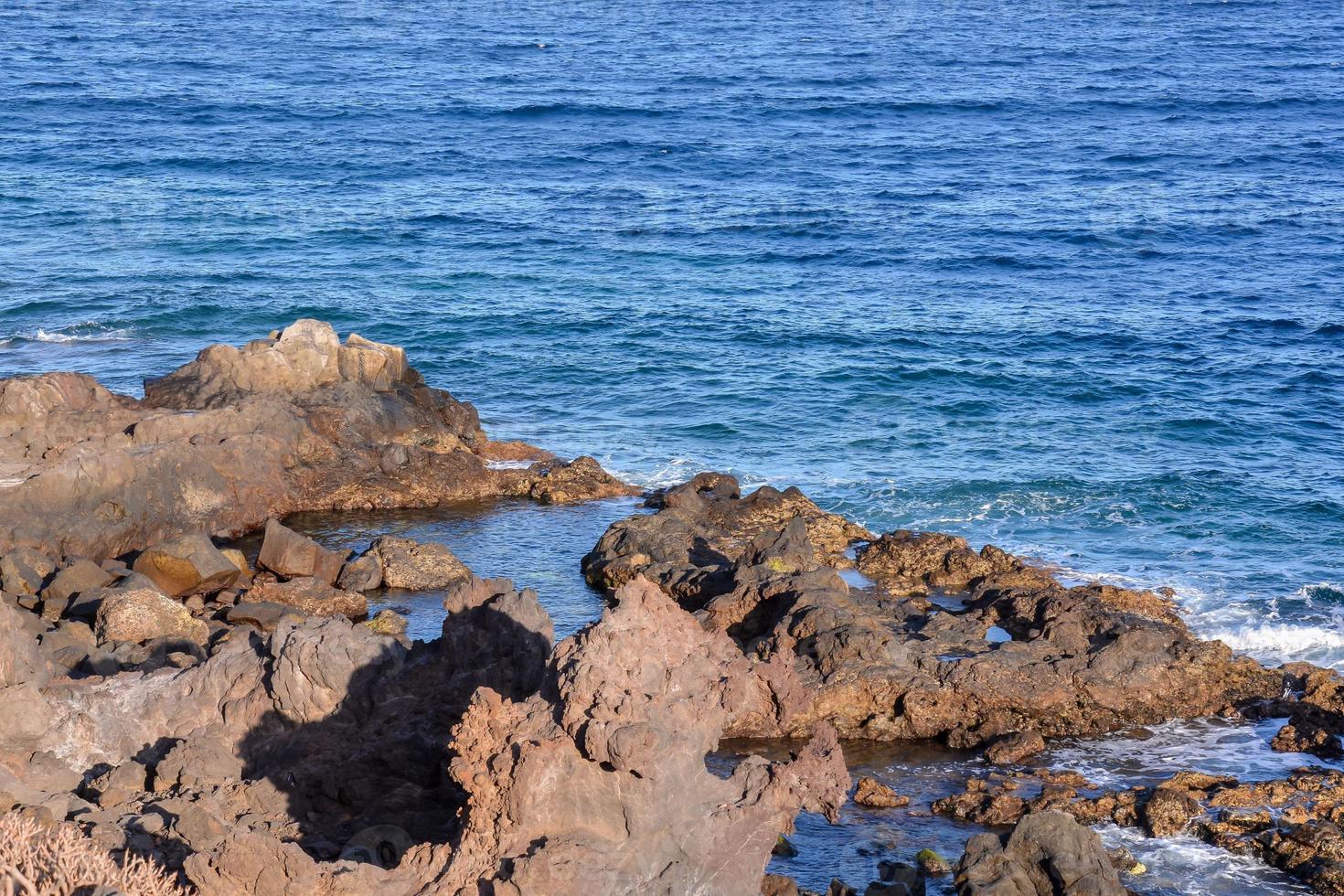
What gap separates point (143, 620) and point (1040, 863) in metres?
13.9

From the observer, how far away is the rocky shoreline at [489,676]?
14.7 metres

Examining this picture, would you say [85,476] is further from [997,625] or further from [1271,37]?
[1271,37]

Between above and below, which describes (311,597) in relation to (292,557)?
below

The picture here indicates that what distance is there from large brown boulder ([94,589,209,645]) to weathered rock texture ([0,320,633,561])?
5588mm

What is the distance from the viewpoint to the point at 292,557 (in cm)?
2819

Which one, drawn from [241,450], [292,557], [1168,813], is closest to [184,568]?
[292,557]

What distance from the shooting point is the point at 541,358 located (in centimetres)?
4731

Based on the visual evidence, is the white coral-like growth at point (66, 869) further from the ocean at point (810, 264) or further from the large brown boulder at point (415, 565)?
the large brown boulder at point (415, 565)

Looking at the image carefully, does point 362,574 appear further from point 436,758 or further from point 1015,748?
point 1015,748

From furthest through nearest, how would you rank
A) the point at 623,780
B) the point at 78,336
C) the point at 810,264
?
the point at 810,264 → the point at 78,336 → the point at 623,780

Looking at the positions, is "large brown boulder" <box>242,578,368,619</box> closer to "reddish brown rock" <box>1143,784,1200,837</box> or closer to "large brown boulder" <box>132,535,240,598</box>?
"large brown boulder" <box>132,535,240,598</box>

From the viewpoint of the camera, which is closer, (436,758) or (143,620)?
(436,758)

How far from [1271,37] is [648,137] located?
153ft

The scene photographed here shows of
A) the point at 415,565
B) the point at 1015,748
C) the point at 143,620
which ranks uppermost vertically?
the point at 143,620
